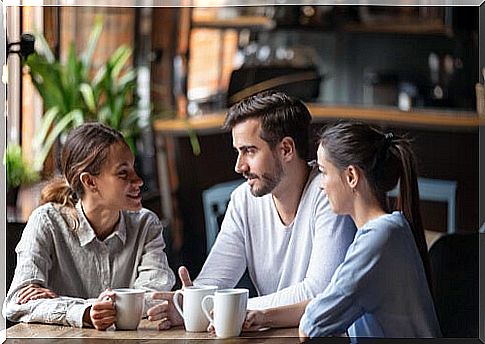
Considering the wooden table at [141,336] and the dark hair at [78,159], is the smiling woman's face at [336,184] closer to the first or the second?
the wooden table at [141,336]

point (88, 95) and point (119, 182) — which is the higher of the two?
point (88, 95)

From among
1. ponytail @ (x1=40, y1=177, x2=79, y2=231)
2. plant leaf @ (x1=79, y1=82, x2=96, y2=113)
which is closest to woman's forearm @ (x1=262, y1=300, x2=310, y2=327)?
ponytail @ (x1=40, y1=177, x2=79, y2=231)

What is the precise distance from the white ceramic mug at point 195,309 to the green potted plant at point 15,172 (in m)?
0.44

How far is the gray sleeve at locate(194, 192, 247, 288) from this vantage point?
2.15 m

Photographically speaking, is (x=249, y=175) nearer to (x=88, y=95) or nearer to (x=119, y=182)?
(x=119, y=182)

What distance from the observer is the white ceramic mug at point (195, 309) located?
212cm

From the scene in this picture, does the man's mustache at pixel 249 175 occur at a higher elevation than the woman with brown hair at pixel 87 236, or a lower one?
higher

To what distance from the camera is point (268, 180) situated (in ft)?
7.00

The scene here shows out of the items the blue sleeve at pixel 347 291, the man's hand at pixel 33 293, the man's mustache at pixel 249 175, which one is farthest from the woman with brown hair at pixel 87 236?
the blue sleeve at pixel 347 291

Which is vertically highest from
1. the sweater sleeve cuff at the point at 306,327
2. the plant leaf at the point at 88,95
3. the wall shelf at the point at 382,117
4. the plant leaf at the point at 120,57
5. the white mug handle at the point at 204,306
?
the plant leaf at the point at 120,57

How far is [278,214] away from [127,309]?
40 cm

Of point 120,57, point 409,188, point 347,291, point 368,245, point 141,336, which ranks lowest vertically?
point 141,336

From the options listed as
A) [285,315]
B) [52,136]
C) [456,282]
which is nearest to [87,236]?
[52,136]

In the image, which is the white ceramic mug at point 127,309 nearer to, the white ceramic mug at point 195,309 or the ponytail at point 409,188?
the white ceramic mug at point 195,309
